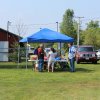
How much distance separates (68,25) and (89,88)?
91.8 meters

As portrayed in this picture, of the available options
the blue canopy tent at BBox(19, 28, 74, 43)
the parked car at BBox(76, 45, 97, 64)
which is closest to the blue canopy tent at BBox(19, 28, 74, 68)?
the blue canopy tent at BBox(19, 28, 74, 43)

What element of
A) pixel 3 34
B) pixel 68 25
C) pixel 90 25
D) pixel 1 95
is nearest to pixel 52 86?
pixel 1 95

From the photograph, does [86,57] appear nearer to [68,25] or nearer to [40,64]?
[40,64]

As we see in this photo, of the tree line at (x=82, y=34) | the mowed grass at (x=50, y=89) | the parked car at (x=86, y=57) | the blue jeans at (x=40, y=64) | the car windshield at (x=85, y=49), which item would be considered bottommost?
the mowed grass at (x=50, y=89)

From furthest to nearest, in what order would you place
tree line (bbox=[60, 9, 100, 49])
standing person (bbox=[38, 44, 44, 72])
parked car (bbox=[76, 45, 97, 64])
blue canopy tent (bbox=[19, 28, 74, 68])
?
tree line (bbox=[60, 9, 100, 49])
parked car (bbox=[76, 45, 97, 64])
blue canopy tent (bbox=[19, 28, 74, 68])
standing person (bbox=[38, 44, 44, 72])

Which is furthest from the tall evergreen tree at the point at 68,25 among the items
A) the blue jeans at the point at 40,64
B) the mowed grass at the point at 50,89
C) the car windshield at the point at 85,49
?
the mowed grass at the point at 50,89

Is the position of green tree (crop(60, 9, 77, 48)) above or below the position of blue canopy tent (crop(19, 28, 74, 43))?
above

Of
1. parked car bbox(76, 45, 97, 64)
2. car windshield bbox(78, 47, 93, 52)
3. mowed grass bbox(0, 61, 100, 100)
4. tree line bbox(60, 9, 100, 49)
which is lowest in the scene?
mowed grass bbox(0, 61, 100, 100)

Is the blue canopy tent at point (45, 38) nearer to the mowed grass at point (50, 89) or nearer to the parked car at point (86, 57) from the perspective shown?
the mowed grass at point (50, 89)

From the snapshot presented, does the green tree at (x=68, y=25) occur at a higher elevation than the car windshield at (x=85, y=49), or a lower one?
higher

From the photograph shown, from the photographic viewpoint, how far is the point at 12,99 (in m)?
14.4

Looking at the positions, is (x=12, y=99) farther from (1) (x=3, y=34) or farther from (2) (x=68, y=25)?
→ (2) (x=68, y=25)

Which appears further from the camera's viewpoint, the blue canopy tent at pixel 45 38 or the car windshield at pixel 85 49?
the car windshield at pixel 85 49

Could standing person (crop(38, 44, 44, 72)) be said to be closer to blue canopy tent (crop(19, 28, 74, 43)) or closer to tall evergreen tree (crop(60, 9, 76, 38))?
blue canopy tent (crop(19, 28, 74, 43))
